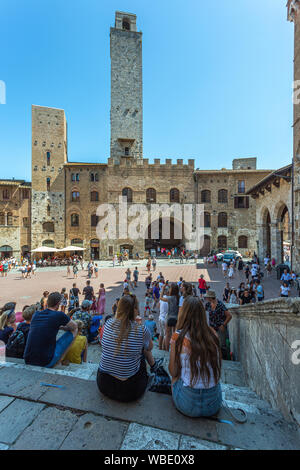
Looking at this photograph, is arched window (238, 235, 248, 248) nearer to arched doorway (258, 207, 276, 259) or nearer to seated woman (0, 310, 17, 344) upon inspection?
arched doorway (258, 207, 276, 259)

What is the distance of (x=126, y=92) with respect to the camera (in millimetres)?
30344

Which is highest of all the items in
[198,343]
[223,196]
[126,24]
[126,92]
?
[126,24]

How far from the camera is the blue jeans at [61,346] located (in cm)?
281

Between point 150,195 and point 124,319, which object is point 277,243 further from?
point 124,319

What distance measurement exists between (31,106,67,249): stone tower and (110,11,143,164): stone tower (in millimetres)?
7097

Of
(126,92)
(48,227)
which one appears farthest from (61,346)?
(126,92)

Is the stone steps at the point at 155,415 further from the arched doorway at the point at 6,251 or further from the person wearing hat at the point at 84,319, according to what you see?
the arched doorway at the point at 6,251

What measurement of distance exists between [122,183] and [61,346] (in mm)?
27488

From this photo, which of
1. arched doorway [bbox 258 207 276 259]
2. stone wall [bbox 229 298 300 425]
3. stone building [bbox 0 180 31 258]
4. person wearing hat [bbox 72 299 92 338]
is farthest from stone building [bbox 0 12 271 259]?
stone wall [bbox 229 298 300 425]

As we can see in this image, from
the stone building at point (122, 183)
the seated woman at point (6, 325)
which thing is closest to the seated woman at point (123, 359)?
the seated woman at point (6, 325)

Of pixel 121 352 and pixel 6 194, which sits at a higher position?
pixel 6 194

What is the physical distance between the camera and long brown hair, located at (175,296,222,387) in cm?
193

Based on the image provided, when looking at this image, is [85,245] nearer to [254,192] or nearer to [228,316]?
[254,192]
